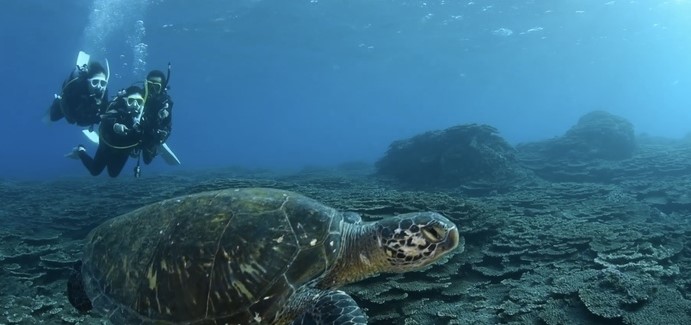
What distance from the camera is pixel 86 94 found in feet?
32.9

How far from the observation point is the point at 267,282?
11.2ft

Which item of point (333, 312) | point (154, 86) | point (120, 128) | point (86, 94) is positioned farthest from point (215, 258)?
point (86, 94)

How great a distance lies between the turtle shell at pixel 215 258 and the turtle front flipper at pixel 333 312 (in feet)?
0.75

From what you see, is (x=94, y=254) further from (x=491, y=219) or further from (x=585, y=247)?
(x=585, y=247)

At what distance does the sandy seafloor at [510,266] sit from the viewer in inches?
166

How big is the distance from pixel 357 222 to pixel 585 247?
12.7 ft

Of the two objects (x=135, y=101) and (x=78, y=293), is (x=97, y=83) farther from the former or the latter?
(x=78, y=293)

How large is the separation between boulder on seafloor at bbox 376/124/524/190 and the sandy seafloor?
3.46 m

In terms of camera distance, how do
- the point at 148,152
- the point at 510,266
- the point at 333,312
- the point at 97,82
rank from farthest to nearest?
1. the point at 97,82
2. the point at 148,152
3. the point at 510,266
4. the point at 333,312

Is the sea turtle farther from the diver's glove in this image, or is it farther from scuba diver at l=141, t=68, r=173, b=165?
scuba diver at l=141, t=68, r=173, b=165

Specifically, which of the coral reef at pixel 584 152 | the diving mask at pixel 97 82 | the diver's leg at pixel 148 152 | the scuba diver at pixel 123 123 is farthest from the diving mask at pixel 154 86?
the coral reef at pixel 584 152

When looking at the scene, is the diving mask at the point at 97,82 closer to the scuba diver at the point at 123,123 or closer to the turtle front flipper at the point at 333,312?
the scuba diver at the point at 123,123

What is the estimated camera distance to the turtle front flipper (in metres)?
3.10

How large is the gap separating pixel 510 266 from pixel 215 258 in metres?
3.99
